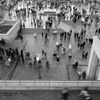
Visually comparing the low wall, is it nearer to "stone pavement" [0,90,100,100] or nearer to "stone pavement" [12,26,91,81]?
"stone pavement" [0,90,100,100]

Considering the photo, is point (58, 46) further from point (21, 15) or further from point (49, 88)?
point (21, 15)

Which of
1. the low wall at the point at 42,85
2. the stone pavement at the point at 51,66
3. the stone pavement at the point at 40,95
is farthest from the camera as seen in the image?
the stone pavement at the point at 51,66

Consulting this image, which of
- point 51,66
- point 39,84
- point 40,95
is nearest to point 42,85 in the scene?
point 39,84

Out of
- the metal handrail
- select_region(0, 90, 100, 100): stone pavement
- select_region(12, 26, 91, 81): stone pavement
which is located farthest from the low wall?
select_region(12, 26, 91, 81): stone pavement

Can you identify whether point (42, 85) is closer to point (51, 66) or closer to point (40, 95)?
point (40, 95)

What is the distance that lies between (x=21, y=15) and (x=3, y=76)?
57.6ft

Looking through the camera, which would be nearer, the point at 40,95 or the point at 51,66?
the point at 40,95

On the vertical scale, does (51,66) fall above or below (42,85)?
below

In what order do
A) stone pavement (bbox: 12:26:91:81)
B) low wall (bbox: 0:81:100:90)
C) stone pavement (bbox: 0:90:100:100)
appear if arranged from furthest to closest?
stone pavement (bbox: 12:26:91:81) < low wall (bbox: 0:81:100:90) < stone pavement (bbox: 0:90:100:100)

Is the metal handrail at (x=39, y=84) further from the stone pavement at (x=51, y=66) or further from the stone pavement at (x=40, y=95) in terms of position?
the stone pavement at (x=51, y=66)

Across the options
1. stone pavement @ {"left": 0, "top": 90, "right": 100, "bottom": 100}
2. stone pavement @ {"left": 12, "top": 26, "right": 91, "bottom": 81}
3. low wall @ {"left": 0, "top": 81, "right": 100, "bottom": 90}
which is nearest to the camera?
stone pavement @ {"left": 0, "top": 90, "right": 100, "bottom": 100}

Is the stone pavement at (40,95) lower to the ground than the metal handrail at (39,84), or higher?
lower

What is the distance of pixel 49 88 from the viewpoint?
25.6ft

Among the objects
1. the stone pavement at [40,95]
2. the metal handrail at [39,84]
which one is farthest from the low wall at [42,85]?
the stone pavement at [40,95]
